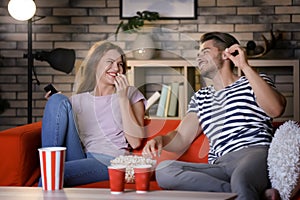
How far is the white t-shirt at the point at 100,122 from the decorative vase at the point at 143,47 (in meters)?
1.18

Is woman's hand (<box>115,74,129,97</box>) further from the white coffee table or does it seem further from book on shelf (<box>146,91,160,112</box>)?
the white coffee table

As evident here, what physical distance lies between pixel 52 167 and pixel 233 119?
2.98 ft

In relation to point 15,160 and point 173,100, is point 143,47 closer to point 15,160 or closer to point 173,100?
point 173,100

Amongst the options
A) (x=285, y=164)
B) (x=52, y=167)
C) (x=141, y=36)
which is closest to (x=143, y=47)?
(x=141, y=36)

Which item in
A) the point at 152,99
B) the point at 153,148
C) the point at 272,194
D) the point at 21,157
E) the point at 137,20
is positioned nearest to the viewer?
the point at 272,194

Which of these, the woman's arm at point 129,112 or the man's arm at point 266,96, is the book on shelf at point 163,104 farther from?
the man's arm at point 266,96

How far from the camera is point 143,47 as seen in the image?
14.6ft

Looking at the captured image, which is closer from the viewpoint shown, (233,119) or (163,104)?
(233,119)

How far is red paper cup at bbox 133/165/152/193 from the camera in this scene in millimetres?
2193

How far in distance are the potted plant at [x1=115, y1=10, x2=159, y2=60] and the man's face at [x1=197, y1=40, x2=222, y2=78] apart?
3.92 ft

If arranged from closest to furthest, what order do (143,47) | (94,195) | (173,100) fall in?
(94,195) → (173,100) → (143,47)

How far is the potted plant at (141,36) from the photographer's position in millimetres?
4353

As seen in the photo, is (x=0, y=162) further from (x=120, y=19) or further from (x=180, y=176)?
(x=120, y=19)

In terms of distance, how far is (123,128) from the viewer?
303cm
